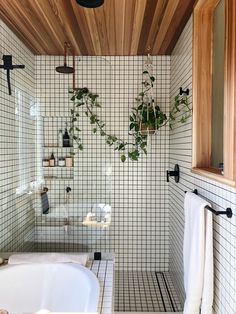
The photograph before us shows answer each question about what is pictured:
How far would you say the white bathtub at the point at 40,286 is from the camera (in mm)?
2061

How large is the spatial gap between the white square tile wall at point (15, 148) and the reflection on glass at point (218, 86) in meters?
1.61

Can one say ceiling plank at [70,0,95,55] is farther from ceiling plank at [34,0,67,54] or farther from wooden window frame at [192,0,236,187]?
wooden window frame at [192,0,236,187]

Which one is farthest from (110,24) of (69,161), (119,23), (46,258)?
(46,258)

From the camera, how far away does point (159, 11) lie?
2215 millimetres

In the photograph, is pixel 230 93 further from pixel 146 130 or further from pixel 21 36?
pixel 21 36

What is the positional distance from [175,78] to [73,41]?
1033mm

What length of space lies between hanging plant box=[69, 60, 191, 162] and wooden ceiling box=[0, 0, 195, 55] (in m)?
0.40

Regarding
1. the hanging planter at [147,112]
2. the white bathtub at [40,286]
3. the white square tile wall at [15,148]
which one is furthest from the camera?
the hanging planter at [147,112]

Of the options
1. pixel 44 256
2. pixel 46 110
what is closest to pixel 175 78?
pixel 46 110

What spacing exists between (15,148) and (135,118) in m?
1.24

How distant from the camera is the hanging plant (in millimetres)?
2898

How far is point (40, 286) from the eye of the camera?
2158mm

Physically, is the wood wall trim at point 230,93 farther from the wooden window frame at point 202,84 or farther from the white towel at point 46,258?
the white towel at point 46,258

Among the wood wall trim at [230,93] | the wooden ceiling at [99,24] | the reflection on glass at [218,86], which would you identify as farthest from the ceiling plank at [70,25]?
the wood wall trim at [230,93]
